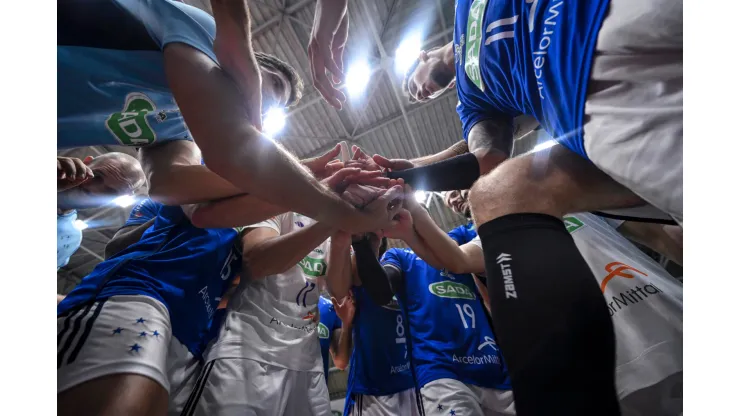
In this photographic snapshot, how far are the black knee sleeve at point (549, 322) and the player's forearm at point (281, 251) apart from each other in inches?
32.3

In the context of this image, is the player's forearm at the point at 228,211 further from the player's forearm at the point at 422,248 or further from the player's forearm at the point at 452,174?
the player's forearm at the point at 422,248

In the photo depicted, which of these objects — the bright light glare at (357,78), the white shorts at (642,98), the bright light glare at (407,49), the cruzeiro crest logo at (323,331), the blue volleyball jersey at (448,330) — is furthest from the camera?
the bright light glare at (357,78)

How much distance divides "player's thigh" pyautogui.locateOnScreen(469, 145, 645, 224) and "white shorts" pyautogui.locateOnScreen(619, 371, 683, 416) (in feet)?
1.86

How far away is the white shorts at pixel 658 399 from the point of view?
0.83 m

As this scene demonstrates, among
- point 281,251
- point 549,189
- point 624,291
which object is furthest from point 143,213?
point 624,291

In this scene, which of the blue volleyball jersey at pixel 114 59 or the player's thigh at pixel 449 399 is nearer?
the blue volleyball jersey at pixel 114 59

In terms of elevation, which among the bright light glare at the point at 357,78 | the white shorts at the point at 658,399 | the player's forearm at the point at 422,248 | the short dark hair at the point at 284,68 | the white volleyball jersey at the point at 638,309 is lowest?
the white shorts at the point at 658,399

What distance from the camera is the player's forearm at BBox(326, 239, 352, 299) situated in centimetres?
147

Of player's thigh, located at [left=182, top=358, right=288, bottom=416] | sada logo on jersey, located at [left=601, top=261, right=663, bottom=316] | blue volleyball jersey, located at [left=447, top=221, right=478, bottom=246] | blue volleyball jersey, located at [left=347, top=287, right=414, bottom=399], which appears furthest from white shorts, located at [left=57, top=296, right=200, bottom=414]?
blue volleyball jersey, located at [left=447, top=221, right=478, bottom=246]

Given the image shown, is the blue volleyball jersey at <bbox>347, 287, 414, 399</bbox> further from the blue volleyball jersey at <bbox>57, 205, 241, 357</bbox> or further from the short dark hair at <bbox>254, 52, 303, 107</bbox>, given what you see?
the short dark hair at <bbox>254, 52, 303, 107</bbox>

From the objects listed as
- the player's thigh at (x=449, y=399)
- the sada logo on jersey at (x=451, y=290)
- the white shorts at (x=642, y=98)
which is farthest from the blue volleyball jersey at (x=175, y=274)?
the white shorts at (x=642, y=98)

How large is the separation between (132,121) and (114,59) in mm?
163

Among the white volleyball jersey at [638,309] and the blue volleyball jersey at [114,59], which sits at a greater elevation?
the blue volleyball jersey at [114,59]
